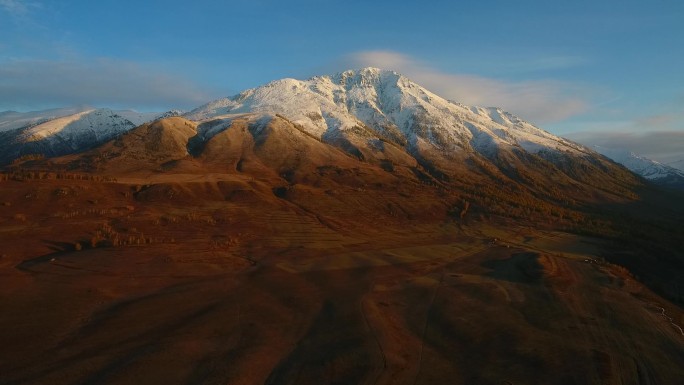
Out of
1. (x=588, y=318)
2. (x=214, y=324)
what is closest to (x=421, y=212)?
(x=588, y=318)

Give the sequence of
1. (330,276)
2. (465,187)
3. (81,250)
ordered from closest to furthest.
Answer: (330,276) < (81,250) < (465,187)

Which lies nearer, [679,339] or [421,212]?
[679,339]

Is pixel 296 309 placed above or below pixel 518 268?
below

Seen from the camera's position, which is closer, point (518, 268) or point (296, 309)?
point (296, 309)

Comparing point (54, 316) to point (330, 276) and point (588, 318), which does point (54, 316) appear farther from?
point (588, 318)

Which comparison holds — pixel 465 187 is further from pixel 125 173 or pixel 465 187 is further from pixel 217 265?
pixel 217 265

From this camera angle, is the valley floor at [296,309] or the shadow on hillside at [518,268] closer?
the valley floor at [296,309]

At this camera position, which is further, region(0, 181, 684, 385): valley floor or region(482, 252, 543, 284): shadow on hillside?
region(482, 252, 543, 284): shadow on hillside

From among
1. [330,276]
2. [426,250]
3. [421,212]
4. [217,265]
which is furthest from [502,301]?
[421,212]

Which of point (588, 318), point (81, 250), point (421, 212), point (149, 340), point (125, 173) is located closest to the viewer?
point (149, 340)
